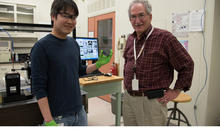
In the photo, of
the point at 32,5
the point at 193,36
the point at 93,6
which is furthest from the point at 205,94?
the point at 32,5

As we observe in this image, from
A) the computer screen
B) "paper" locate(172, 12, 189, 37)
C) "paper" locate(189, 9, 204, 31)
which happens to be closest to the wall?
"paper" locate(189, 9, 204, 31)

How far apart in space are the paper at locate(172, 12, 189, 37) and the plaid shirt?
1.38m

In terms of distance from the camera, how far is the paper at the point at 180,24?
7.82 feet

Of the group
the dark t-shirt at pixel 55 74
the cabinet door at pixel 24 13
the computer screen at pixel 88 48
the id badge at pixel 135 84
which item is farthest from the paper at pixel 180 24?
the cabinet door at pixel 24 13

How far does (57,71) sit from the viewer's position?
39.4 inches

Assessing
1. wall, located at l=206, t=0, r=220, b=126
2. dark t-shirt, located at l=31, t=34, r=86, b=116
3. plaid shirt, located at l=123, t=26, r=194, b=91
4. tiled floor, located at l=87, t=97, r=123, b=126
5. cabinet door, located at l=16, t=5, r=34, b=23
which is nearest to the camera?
dark t-shirt, located at l=31, t=34, r=86, b=116

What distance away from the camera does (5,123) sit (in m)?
1.33

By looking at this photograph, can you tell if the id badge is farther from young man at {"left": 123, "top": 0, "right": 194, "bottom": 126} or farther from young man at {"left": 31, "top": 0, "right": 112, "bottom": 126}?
young man at {"left": 31, "top": 0, "right": 112, "bottom": 126}

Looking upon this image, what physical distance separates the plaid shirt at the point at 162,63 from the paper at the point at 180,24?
1383 mm

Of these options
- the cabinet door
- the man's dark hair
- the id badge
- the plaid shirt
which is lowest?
the id badge

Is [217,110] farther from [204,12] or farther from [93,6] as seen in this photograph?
[93,6]

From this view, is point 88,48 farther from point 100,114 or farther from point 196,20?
point 196,20

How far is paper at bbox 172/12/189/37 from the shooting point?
2.38m
